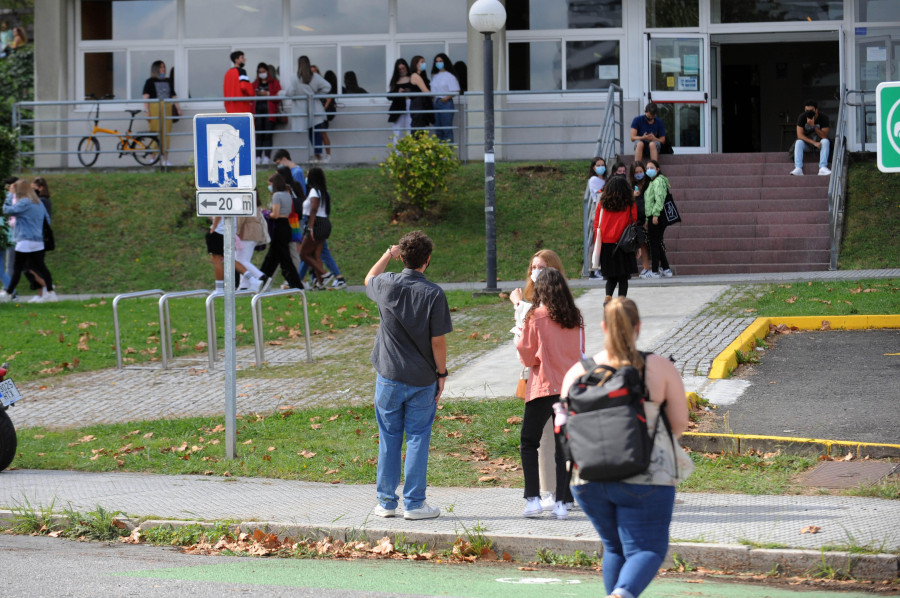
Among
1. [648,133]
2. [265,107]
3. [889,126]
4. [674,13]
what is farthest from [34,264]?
[674,13]

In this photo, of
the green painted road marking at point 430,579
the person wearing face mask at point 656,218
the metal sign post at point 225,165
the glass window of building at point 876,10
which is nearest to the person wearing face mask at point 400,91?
the person wearing face mask at point 656,218

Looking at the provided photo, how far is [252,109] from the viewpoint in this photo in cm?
2447

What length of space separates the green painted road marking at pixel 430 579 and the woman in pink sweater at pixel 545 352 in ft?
2.77

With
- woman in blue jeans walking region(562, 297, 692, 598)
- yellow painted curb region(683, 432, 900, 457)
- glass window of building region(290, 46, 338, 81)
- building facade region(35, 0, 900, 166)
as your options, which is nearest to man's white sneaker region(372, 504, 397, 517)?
yellow painted curb region(683, 432, 900, 457)

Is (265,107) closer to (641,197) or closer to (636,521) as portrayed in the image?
(641,197)

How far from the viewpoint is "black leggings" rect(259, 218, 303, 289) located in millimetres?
16672

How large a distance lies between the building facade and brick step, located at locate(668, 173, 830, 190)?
10.3 ft

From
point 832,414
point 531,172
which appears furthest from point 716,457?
point 531,172

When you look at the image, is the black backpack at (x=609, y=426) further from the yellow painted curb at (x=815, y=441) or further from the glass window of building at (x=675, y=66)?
the glass window of building at (x=675, y=66)

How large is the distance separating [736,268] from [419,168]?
6.20 meters

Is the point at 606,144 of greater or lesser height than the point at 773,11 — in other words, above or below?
below

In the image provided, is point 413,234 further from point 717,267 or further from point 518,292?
point 717,267

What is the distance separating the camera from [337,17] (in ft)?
85.2

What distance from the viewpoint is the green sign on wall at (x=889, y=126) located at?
6734 mm
